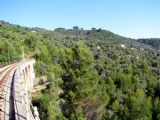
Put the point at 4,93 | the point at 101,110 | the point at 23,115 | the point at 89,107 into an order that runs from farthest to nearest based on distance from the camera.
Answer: the point at 101,110
the point at 89,107
the point at 4,93
the point at 23,115

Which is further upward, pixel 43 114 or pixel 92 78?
pixel 92 78

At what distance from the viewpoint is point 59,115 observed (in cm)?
3578

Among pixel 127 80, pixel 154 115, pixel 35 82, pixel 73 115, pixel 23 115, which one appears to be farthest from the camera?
pixel 127 80

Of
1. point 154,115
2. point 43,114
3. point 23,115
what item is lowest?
point 154,115

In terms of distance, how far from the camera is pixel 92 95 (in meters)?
36.5

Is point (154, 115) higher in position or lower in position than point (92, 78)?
lower

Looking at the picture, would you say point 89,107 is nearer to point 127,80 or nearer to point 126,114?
point 126,114

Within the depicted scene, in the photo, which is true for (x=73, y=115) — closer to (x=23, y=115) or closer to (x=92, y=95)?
(x=92, y=95)

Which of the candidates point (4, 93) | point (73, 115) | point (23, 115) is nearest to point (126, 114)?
point (73, 115)

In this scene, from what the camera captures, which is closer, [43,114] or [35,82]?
[43,114]

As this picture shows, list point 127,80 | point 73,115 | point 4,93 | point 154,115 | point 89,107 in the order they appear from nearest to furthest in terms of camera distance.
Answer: point 4,93, point 73,115, point 89,107, point 154,115, point 127,80

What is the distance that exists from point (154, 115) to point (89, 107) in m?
12.9

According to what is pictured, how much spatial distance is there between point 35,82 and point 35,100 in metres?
10.2

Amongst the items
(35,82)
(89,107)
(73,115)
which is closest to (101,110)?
(89,107)
